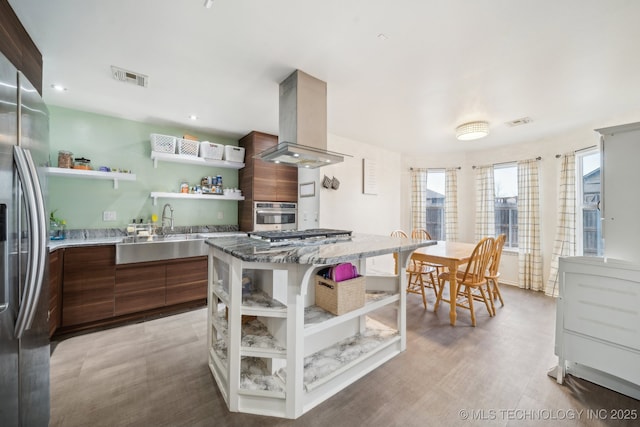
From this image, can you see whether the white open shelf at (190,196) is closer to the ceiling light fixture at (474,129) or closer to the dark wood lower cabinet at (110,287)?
the dark wood lower cabinet at (110,287)

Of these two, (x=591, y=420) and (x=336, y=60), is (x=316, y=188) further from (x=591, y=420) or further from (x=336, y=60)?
(x=591, y=420)

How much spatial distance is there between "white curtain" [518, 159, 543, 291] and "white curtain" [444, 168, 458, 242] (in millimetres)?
1002

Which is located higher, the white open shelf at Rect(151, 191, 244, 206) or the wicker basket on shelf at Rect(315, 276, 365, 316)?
the white open shelf at Rect(151, 191, 244, 206)

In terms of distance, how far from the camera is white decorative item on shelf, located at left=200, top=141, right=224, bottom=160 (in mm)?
3504

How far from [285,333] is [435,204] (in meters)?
4.66

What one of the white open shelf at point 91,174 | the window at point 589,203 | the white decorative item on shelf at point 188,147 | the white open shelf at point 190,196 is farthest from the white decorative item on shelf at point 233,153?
the window at point 589,203

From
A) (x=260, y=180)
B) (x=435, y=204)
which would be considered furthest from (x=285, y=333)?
(x=435, y=204)

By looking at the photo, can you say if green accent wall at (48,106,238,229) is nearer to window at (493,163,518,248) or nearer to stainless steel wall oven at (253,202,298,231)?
stainless steel wall oven at (253,202,298,231)

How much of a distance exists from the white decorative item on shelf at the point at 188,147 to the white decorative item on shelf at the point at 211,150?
0.07 m

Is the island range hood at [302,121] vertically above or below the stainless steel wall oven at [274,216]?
above

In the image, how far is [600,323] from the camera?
5.53ft

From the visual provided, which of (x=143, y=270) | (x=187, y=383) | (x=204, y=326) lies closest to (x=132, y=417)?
(x=187, y=383)

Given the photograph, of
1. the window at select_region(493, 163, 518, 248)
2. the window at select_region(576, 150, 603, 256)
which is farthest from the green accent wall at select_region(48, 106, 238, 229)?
the window at select_region(576, 150, 603, 256)

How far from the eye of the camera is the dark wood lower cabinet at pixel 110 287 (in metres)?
2.42
